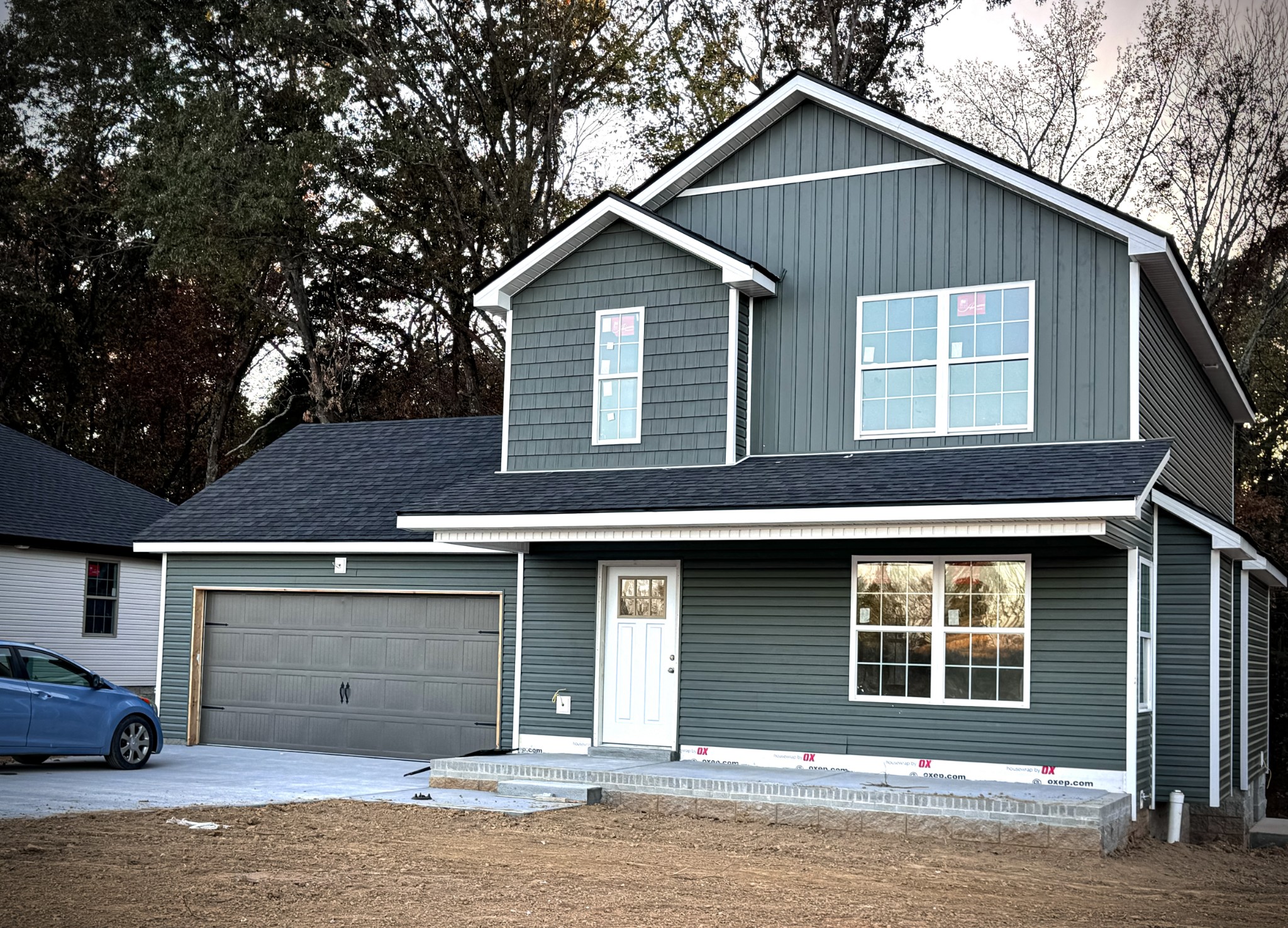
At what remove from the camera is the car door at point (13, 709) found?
45.7 ft

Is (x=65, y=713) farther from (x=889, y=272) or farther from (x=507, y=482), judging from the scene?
(x=889, y=272)

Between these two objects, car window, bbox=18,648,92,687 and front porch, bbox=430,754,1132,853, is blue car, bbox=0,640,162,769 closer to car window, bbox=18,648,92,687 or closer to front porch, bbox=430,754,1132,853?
car window, bbox=18,648,92,687

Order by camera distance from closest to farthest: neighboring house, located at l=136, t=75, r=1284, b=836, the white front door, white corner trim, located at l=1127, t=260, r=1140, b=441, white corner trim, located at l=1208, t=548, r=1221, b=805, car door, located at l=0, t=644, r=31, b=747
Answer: neighboring house, located at l=136, t=75, r=1284, b=836
white corner trim, located at l=1127, t=260, r=1140, b=441
white corner trim, located at l=1208, t=548, r=1221, b=805
car door, located at l=0, t=644, r=31, b=747
the white front door

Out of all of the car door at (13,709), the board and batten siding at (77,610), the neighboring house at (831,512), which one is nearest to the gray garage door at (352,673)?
the neighboring house at (831,512)

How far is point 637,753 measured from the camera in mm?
14820

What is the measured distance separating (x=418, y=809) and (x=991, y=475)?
6.21m

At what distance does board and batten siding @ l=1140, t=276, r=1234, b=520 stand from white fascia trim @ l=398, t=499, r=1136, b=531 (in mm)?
2168

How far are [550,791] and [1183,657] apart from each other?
6690 mm

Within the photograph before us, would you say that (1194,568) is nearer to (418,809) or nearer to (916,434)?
(916,434)

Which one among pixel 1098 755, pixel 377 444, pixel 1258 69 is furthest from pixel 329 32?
pixel 1098 755

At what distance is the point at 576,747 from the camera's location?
15.2 meters

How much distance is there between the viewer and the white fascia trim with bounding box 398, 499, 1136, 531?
38.2 feet

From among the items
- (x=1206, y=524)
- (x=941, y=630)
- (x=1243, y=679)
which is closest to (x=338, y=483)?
(x=941, y=630)

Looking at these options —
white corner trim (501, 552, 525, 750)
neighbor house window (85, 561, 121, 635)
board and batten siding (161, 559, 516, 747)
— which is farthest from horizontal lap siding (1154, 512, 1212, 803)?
neighbor house window (85, 561, 121, 635)
